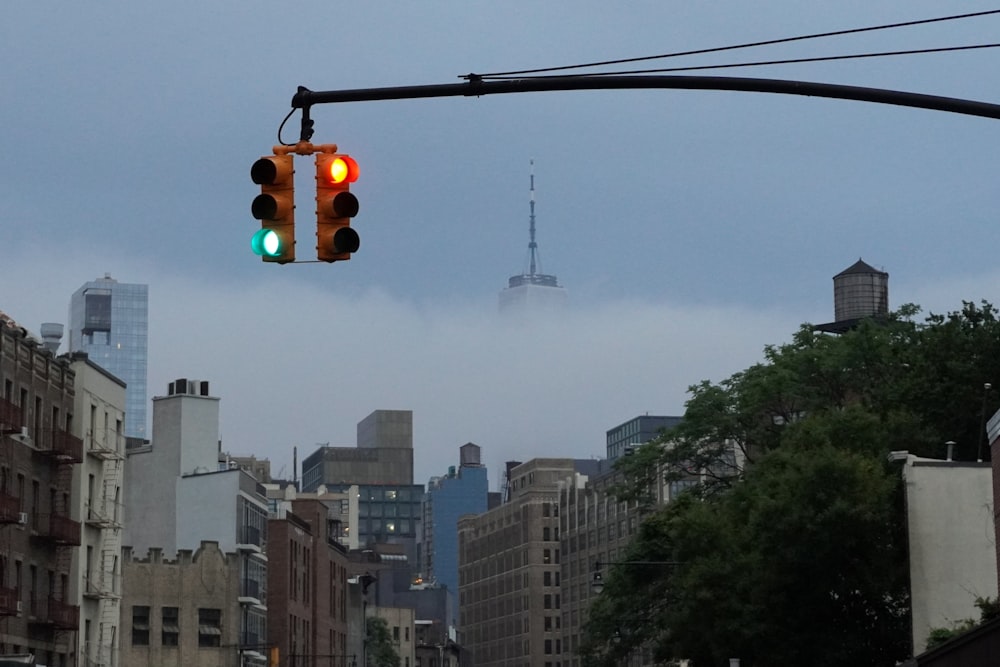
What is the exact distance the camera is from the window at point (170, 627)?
101 meters

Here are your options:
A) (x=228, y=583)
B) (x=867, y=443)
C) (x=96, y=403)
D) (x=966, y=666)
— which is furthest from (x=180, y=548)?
(x=966, y=666)

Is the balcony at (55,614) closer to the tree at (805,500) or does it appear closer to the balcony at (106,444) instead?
the balcony at (106,444)

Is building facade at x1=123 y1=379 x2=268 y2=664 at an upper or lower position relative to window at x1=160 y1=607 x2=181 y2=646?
upper

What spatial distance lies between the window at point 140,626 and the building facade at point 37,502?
20762mm

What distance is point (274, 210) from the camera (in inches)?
680

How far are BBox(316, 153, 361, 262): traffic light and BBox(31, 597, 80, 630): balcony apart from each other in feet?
194

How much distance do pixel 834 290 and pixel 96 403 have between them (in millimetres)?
96507

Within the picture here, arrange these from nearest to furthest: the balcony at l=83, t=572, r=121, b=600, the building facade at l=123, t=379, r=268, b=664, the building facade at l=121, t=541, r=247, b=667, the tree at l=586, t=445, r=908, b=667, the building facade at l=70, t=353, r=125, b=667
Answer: the tree at l=586, t=445, r=908, b=667
the building facade at l=70, t=353, r=125, b=667
the balcony at l=83, t=572, r=121, b=600
the building facade at l=121, t=541, r=247, b=667
the building facade at l=123, t=379, r=268, b=664

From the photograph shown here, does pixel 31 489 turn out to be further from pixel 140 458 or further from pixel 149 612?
pixel 140 458

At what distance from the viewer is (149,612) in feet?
332

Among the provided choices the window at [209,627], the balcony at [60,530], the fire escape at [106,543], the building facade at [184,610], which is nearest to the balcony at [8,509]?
the balcony at [60,530]

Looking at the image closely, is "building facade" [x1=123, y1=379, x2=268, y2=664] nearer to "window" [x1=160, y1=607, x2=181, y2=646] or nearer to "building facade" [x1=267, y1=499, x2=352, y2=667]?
"building facade" [x1=267, y1=499, x2=352, y2=667]

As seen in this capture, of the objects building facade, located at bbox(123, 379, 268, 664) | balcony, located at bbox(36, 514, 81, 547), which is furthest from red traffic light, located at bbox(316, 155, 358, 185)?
building facade, located at bbox(123, 379, 268, 664)

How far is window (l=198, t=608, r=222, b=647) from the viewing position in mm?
102375
